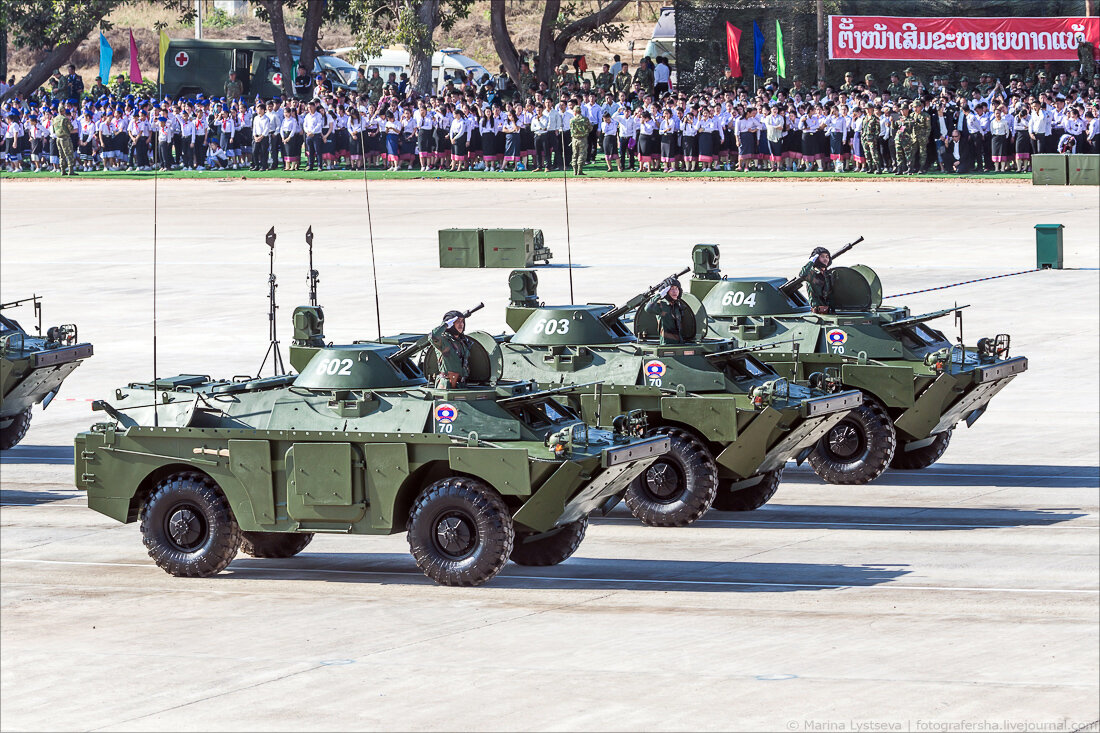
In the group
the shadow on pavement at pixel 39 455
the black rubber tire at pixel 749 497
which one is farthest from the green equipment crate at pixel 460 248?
the black rubber tire at pixel 749 497

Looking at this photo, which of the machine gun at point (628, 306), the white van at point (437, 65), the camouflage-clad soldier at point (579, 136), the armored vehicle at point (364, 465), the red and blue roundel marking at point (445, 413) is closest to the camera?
the armored vehicle at point (364, 465)

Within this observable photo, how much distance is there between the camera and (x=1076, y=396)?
Result: 2681 cm

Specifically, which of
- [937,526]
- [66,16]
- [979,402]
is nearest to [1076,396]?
[979,402]

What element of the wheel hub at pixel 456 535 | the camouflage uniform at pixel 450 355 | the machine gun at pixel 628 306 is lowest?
A: the wheel hub at pixel 456 535

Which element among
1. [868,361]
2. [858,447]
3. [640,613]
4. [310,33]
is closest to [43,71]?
[310,33]

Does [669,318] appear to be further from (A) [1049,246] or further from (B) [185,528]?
(A) [1049,246]

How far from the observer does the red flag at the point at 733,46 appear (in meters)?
50.8

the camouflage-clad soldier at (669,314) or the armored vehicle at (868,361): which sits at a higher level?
the camouflage-clad soldier at (669,314)

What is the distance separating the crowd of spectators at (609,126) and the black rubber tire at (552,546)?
24.6m

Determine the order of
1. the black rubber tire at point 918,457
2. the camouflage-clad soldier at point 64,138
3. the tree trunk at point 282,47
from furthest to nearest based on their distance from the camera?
the tree trunk at point 282,47
the camouflage-clad soldier at point 64,138
the black rubber tire at point 918,457

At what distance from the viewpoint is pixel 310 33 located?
59.2 meters

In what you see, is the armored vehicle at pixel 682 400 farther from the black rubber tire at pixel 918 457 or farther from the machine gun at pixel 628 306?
the black rubber tire at pixel 918 457

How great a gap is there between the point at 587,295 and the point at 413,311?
290 centimetres

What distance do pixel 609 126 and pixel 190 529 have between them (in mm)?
32565
